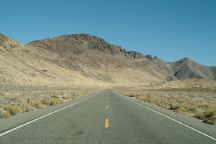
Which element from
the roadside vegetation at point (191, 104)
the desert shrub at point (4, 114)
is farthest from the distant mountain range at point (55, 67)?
the desert shrub at point (4, 114)

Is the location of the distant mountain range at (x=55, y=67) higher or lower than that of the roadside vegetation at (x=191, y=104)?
higher

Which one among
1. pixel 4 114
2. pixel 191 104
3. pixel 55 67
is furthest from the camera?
pixel 55 67

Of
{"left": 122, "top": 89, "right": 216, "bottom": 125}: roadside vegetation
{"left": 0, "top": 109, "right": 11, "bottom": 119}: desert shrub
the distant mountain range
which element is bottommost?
{"left": 0, "top": 109, "right": 11, "bottom": 119}: desert shrub

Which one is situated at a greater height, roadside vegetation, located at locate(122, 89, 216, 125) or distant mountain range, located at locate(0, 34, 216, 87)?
distant mountain range, located at locate(0, 34, 216, 87)

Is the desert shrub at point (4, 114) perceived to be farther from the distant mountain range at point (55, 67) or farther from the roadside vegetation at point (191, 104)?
the distant mountain range at point (55, 67)

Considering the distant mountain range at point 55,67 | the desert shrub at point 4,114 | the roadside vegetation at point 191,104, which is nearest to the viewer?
the desert shrub at point 4,114

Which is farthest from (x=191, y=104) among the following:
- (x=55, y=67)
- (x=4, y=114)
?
(x=55, y=67)

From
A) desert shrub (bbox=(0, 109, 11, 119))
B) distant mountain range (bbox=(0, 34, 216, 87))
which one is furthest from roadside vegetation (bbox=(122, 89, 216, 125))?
distant mountain range (bbox=(0, 34, 216, 87))

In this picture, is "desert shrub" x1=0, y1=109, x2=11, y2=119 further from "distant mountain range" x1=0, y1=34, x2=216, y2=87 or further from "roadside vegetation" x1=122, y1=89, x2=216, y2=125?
"distant mountain range" x1=0, y1=34, x2=216, y2=87

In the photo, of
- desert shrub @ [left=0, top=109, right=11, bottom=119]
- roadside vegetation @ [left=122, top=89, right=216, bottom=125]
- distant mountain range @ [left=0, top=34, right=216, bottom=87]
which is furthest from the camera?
distant mountain range @ [left=0, top=34, right=216, bottom=87]

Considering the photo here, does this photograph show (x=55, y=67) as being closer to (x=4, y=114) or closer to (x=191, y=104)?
(x=191, y=104)

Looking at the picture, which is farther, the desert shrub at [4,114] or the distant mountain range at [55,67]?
the distant mountain range at [55,67]

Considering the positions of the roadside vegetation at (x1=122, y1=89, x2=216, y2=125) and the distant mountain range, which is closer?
the roadside vegetation at (x1=122, y1=89, x2=216, y2=125)

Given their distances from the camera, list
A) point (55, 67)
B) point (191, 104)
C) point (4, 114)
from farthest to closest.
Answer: point (55, 67) → point (191, 104) → point (4, 114)
